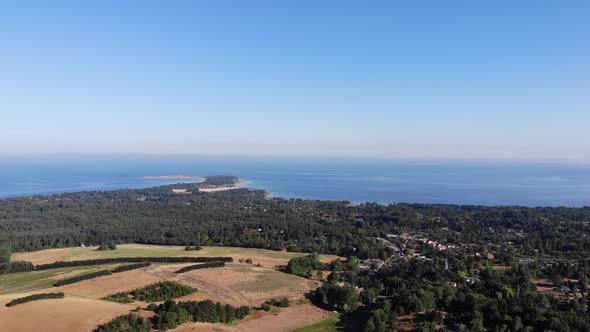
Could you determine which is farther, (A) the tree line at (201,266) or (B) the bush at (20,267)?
(B) the bush at (20,267)

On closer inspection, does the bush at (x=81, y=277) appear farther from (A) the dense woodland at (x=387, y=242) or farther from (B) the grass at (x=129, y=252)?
(A) the dense woodland at (x=387, y=242)

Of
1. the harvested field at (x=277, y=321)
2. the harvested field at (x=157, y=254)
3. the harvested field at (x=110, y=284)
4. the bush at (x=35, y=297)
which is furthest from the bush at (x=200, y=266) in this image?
the harvested field at (x=277, y=321)

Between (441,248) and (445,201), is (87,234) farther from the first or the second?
(445,201)

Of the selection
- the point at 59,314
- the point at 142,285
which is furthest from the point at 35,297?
the point at 142,285

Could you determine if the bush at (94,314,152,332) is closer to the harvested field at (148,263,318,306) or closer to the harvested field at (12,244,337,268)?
the harvested field at (148,263,318,306)

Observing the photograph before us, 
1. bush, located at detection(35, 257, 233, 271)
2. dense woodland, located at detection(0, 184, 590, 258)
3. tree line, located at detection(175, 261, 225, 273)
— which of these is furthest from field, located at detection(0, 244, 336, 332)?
dense woodland, located at detection(0, 184, 590, 258)

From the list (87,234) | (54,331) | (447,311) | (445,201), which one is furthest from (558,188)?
(54,331)
